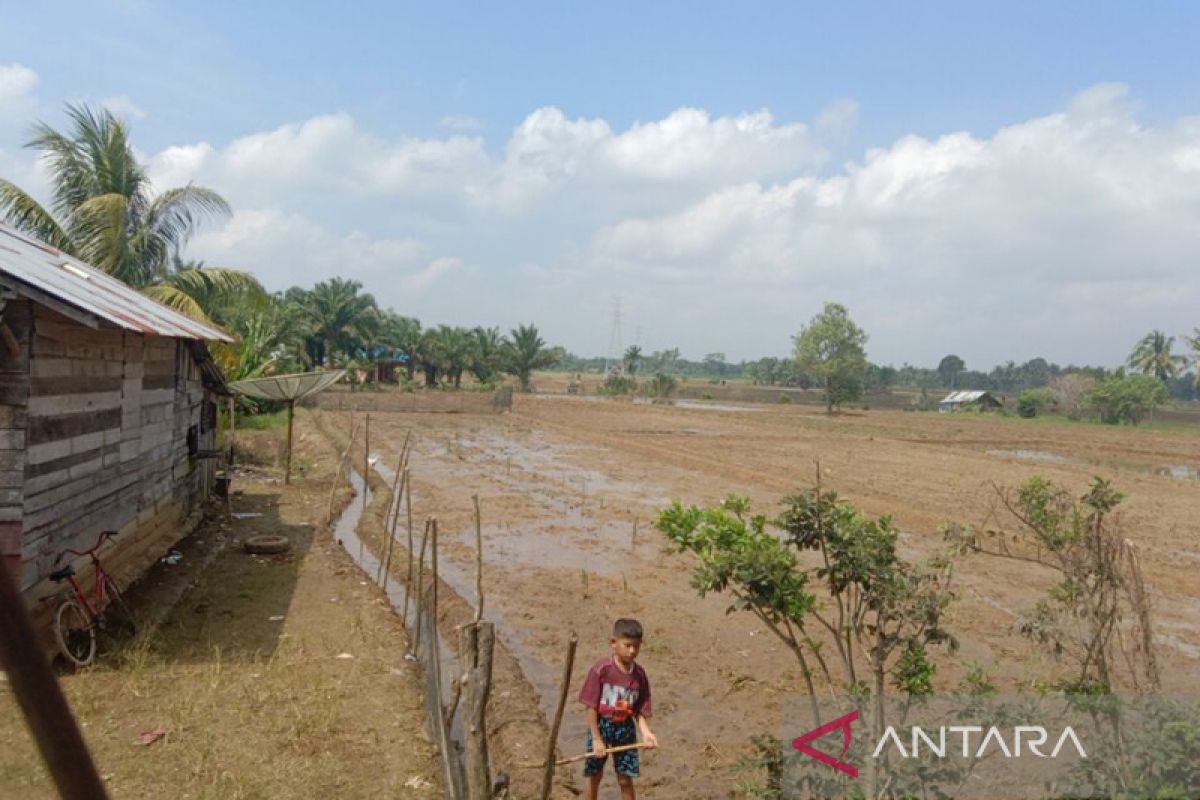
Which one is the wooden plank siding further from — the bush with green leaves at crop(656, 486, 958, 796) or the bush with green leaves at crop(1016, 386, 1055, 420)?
the bush with green leaves at crop(1016, 386, 1055, 420)

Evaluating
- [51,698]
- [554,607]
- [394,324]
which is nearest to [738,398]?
[394,324]

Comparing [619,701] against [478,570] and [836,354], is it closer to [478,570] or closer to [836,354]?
[478,570]

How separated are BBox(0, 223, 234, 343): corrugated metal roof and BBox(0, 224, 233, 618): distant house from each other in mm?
20

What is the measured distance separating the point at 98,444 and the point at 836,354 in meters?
54.0

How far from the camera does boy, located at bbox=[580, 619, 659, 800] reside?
188 inches

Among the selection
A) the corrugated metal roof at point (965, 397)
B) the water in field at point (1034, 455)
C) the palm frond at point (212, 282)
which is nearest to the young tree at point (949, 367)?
the corrugated metal roof at point (965, 397)

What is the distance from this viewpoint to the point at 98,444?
8.20 meters

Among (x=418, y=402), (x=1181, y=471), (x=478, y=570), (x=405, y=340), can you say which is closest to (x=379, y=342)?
(x=405, y=340)

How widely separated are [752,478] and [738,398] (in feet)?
169

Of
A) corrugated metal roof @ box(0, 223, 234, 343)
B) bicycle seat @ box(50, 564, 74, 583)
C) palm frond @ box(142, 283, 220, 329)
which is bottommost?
bicycle seat @ box(50, 564, 74, 583)

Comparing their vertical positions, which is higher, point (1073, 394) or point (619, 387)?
point (1073, 394)

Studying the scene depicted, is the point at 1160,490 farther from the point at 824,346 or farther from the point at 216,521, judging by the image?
the point at 824,346

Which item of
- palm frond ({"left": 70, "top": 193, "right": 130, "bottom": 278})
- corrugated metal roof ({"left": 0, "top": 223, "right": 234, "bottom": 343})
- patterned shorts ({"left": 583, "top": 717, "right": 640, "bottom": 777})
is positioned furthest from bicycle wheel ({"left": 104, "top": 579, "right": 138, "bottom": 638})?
palm frond ({"left": 70, "top": 193, "right": 130, "bottom": 278})

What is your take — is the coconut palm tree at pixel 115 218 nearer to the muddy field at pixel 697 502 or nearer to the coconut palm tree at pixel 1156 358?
the muddy field at pixel 697 502
